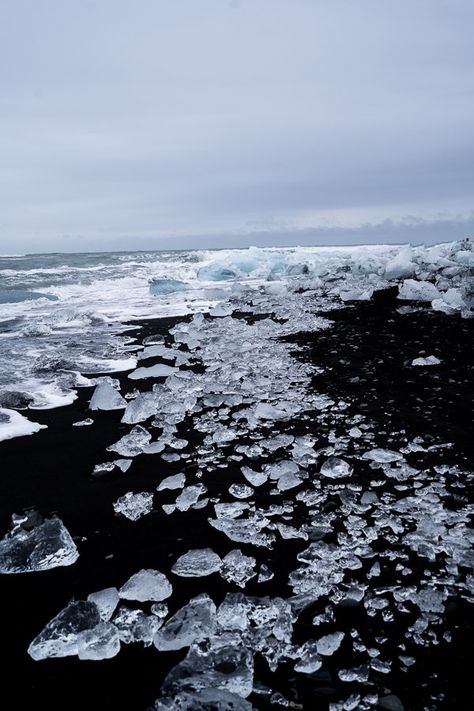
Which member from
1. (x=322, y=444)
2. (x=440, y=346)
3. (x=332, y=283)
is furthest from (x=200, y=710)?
(x=332, y=283)

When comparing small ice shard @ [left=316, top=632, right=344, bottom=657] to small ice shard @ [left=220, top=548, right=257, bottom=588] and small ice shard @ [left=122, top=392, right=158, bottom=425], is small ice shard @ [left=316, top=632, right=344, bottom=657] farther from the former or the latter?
small ice shard @ [left=122, top=392, right=158, bottom=425]

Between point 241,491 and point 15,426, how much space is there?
2.33 meters

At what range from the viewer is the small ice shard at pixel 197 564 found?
1.94m

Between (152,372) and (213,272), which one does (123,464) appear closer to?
(152,372)

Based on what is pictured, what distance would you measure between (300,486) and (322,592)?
828 mm

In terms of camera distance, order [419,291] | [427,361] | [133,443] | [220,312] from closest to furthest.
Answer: [133,443] → [427,361] → [220,312] → [419,291]

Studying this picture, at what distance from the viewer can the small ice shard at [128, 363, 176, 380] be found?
17.0 feet

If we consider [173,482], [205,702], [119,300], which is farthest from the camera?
[119,300]

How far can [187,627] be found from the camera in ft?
5.26

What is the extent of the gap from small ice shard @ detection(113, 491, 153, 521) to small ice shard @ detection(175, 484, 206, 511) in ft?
0.54

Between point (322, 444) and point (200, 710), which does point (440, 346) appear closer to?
point (322, 444)

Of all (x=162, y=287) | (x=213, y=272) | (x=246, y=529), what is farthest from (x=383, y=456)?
A: (x=213, y=272)

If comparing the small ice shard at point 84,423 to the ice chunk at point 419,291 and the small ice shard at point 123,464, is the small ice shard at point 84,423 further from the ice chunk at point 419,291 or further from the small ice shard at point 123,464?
the ice chunk at point 419,291

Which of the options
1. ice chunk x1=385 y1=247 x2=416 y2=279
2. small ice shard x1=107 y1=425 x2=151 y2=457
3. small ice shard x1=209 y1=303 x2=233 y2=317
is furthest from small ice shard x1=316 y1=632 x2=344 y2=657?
ice chunk x1=385 y1=247 x2=416 y2=279
